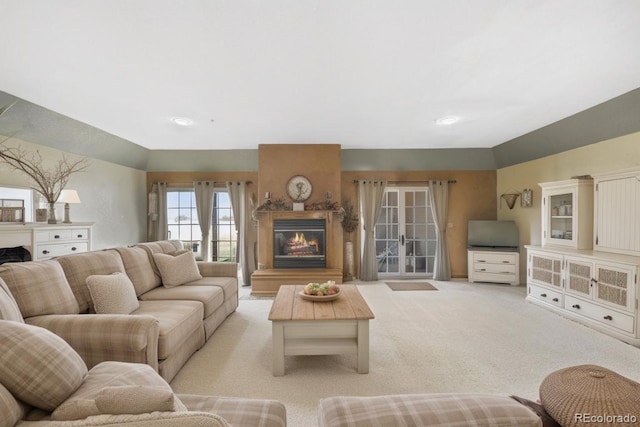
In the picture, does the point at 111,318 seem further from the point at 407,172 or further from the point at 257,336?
the point at 407,172

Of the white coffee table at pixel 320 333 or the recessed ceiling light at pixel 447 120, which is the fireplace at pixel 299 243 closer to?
the recessed ceiling light at pixel 447 120

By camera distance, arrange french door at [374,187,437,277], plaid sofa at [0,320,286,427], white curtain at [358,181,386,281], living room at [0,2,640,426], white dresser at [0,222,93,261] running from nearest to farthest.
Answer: plaid sofa at [0,320,286,427], living room at [0,2,640,426], white dresser at [0,222,93,261], white curtain at [358,181,386,281], french door at [374,187,437,277]

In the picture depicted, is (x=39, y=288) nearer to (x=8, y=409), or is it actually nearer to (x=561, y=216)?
(x=8, y=409)

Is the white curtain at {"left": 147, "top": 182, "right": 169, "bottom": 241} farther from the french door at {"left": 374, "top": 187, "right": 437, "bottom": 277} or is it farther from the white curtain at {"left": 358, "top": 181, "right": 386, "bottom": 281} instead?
the french door at {"left": 374, "top": 187, "right": 437, "bottom": 277}

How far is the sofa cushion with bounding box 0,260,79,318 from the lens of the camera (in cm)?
191

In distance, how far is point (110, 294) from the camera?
2322 mm

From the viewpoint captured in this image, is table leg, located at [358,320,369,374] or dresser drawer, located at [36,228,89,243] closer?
table leg, located at [358,320,369,374]

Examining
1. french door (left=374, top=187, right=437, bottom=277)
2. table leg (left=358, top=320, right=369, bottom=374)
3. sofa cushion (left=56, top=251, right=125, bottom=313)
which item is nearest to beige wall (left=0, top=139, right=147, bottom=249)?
sofa cushion (left=56, top=251, right=125, bottom=313)

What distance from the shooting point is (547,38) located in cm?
211

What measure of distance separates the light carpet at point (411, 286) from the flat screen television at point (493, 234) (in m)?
1.26

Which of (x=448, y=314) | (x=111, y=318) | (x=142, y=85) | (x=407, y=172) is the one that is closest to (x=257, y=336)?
(x=111, y=318)

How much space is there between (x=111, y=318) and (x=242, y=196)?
410 centimetres

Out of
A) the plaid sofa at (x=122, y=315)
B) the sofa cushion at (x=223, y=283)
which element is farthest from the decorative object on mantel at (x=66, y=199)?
the sofa cushion at (x=223, y=283)

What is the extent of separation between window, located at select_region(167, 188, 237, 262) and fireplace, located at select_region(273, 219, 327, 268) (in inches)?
52.3
